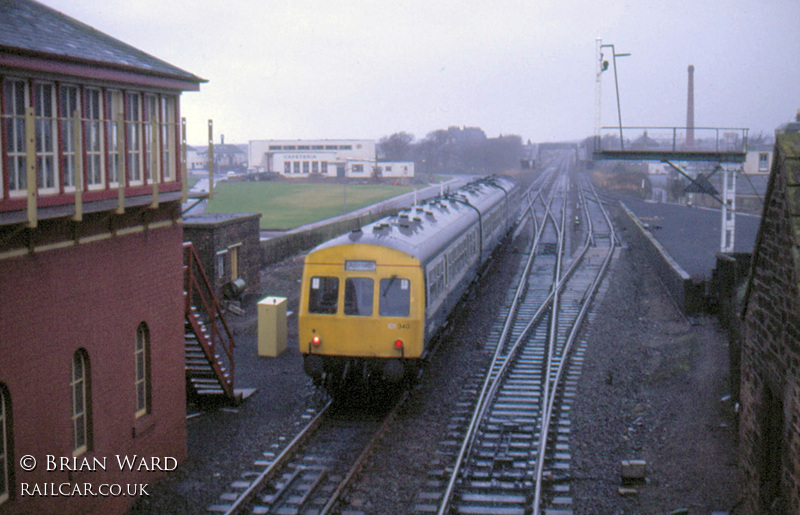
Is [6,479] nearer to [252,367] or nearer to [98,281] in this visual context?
[98,281]

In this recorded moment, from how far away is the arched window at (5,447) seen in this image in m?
6.69

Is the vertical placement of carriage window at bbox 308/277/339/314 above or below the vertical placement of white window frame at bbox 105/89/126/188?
below

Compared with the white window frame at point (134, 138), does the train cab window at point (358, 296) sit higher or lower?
lower

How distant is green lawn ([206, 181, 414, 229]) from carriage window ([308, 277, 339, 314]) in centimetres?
3324

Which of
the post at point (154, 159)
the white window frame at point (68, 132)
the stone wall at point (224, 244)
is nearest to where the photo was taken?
the white window frame at point (68, 132)

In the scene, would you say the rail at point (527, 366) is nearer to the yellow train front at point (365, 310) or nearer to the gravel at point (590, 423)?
the gravel at point (590, 423)

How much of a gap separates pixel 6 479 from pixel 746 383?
23.1 ft

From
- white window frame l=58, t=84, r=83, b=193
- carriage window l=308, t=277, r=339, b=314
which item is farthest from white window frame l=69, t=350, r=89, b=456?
carriage window l=308, t=277, r=339, b=314

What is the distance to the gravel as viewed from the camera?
359 inches

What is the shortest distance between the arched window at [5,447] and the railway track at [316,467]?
2.29 m

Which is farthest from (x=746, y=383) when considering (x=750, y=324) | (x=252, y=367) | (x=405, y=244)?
(x=252, y=367)

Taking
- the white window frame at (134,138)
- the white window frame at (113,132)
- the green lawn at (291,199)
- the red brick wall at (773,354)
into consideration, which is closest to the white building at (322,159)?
the green lawn at (291,199)

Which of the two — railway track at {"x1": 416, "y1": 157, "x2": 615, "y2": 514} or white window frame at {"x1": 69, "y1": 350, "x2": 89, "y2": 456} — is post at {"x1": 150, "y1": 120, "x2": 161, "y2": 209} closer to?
white window frame at {"x1": 69, "y1": 350, "x2": 89, "y2": 456}

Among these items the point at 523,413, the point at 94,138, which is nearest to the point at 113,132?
the point at 94,138
